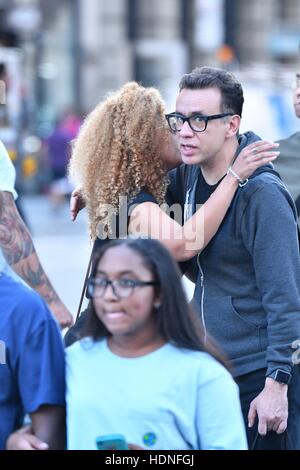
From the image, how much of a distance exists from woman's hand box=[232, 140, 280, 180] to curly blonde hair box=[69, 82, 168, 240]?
29 centimetres

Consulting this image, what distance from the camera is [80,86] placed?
32750 millimetres

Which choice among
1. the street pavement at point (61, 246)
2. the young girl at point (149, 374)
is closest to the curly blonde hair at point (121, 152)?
the young girl at point (149, 374)

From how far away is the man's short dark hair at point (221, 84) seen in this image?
389 centimetres

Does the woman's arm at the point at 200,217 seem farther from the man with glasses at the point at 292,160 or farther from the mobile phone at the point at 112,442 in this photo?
the mobile phone at the point at 112,442

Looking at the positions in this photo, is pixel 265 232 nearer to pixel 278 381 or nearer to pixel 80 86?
pixel 278 381

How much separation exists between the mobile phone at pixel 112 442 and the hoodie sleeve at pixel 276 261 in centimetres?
85

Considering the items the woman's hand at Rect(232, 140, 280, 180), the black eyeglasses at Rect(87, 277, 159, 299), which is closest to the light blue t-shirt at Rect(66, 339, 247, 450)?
the black eyeglasses at Rect(87, 277, 159, 299)

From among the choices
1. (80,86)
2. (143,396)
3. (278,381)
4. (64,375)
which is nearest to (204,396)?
(143,396)

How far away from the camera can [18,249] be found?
438cm

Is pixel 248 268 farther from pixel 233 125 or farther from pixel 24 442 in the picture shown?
pixel 24 442

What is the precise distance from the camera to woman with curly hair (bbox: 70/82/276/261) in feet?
12.5

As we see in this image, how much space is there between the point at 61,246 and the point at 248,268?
1244 cm

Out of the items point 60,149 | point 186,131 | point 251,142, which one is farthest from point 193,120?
point 60,149

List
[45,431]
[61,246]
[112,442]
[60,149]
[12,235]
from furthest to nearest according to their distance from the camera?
[60,149] → [61,246] → [12,235] → [45,431] → [112,442]
